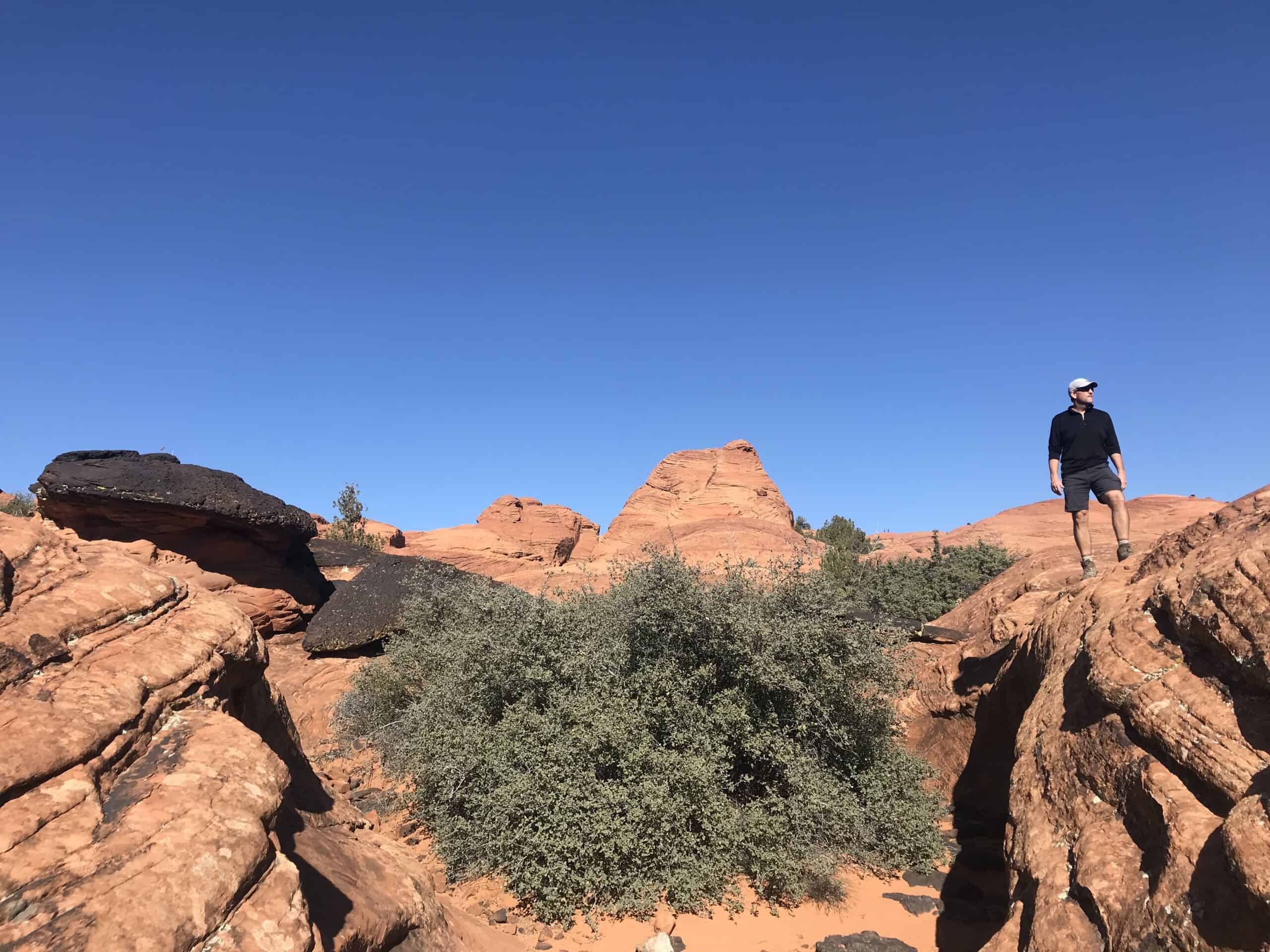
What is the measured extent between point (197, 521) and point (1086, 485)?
14.9 metres

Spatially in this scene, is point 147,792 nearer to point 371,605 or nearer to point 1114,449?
point 1114,449

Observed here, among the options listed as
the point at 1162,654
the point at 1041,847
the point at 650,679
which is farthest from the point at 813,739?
the point at 1162,654

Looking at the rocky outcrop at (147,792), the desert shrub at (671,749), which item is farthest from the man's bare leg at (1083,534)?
the rocky outcrop at (147,792)

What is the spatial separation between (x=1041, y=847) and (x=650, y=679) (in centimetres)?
398

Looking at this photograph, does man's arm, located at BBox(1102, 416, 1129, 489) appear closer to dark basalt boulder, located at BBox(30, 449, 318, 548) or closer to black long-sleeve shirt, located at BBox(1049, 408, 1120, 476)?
black long-sleeve shirt, located at BBox(1049, 408, 1120, 476)

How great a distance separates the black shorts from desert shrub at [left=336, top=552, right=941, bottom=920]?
2451mm

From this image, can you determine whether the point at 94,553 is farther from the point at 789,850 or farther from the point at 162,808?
the point at 789,850

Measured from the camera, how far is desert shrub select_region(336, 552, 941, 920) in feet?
19.2

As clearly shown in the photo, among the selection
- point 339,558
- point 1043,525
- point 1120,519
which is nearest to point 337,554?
point 339,558

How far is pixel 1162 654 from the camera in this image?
3.46 meters

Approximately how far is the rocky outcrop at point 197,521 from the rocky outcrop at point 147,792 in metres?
Answer: 9.63

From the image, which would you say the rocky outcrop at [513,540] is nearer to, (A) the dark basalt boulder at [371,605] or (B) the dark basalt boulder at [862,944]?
(A) the dark basalt boulder at [371,605]

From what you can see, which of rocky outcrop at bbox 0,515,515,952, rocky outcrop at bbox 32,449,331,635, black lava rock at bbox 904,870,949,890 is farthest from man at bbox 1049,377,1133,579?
rocky outcrop at bbox 32,449,331,635

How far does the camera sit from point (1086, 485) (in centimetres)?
674
